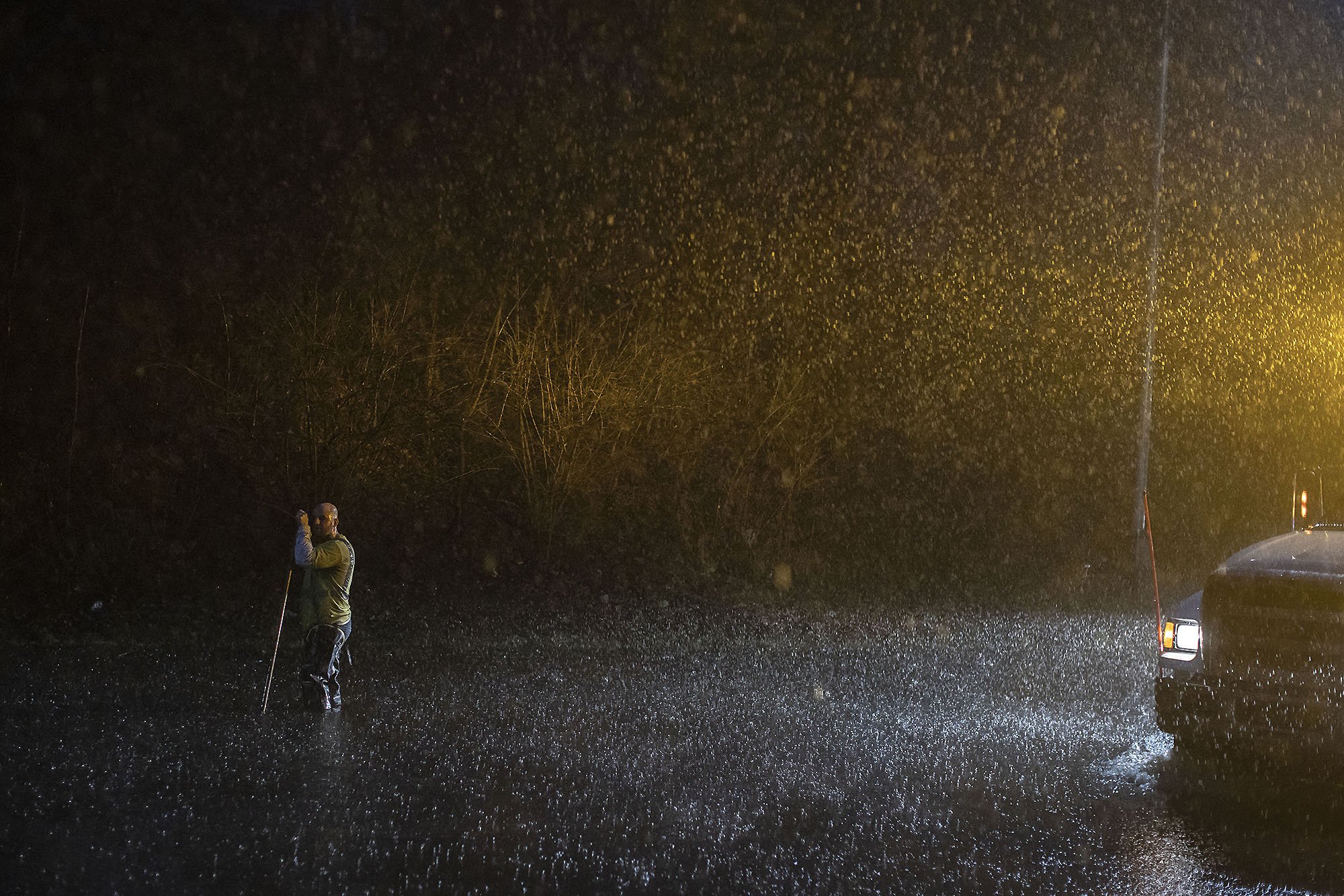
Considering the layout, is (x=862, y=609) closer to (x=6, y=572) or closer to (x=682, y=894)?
(x=6, y=572)

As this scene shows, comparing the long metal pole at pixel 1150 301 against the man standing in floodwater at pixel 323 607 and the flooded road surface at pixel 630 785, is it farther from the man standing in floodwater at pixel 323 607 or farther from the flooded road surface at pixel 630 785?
the man standing in floodwater at pixel 323 607

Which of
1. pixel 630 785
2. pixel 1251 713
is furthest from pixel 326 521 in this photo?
pixel 1251 713

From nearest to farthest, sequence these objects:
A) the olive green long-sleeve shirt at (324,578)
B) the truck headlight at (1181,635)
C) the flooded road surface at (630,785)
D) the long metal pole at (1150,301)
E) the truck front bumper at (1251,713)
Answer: the flooded road surface at (630,785) → the truck front bumper at (1251,713) → the truck headlight at (1181,635) → the olive green long-sleeve shirt at (324,578) → the long metal pole at (1150,301)

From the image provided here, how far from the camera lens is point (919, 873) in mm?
5168

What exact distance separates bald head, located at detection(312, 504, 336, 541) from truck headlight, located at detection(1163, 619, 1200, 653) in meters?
5.50

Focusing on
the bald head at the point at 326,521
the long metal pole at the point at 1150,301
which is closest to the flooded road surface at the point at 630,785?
the bald head at the point at 326,521

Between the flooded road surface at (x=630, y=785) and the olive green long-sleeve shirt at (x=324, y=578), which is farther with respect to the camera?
the olive green long-sleeve shirt at (x=324, y=578)

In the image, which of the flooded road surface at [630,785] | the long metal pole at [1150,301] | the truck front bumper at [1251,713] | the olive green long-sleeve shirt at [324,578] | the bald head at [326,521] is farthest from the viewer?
the long metal pole at [1150,301]

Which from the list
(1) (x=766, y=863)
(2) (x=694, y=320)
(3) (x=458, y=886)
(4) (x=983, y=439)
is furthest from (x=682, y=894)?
(4) (x=983, y=439)

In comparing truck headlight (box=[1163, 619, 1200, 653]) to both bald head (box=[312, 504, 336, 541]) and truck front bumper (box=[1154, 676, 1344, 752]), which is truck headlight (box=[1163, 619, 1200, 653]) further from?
bald head (box=[312, 504, 336, 541])

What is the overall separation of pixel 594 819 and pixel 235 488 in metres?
13.1

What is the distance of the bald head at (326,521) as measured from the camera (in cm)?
900

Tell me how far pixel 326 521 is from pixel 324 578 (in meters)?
0.40

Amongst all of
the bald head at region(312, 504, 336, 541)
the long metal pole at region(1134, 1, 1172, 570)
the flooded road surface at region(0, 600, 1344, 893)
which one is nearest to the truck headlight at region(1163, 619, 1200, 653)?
the flooded road surface at region(0, 600, 1344, 893)
